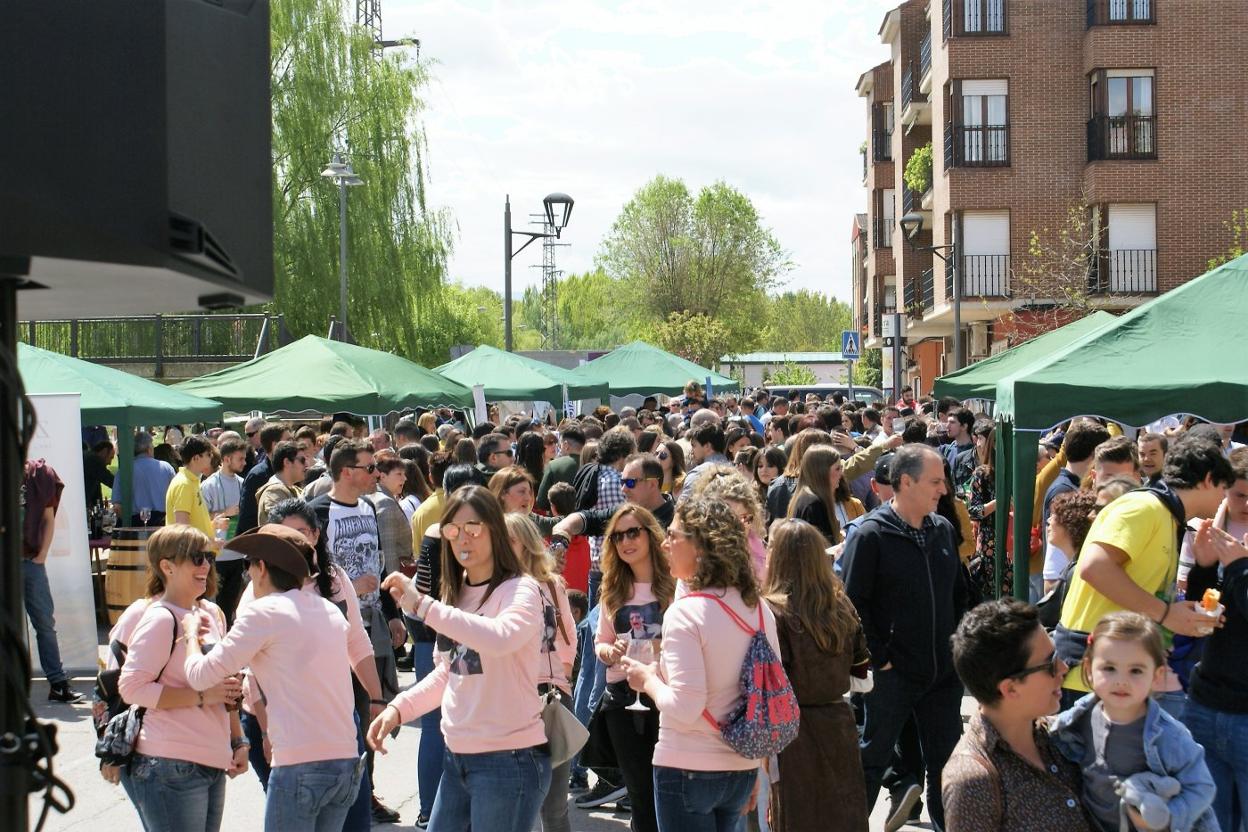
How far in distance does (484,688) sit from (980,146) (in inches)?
1390

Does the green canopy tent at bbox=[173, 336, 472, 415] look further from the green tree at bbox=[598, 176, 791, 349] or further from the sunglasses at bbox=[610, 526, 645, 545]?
the green tree at bbox=[598, 176, 791, 349]

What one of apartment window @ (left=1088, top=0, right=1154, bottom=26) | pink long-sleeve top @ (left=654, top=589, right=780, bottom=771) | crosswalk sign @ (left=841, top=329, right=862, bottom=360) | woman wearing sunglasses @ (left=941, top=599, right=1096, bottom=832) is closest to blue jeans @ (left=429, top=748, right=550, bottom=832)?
pink long-sleeve top @ (left=654, top=589, right=780, bottom=771)

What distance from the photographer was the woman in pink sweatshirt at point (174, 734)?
4816mm

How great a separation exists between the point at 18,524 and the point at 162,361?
23.9 meters

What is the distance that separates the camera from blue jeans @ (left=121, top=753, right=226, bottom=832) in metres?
4.81

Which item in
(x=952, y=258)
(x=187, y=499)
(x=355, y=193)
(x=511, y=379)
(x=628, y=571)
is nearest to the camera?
(x=628, y=571)

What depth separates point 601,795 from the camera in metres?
7.77

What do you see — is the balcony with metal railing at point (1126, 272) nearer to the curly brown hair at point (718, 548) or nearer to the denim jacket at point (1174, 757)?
the curly brown hair at point (718, 548)

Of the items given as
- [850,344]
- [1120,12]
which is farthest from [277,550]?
[1120,12]

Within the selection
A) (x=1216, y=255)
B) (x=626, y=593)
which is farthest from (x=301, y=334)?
(x=626, y=593)

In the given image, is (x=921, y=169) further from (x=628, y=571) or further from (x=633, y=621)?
(x=633, y=621)

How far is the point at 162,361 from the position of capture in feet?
82.7

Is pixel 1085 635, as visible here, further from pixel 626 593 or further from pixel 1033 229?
pixel 1033 229

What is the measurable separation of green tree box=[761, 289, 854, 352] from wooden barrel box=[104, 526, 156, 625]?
119 m
